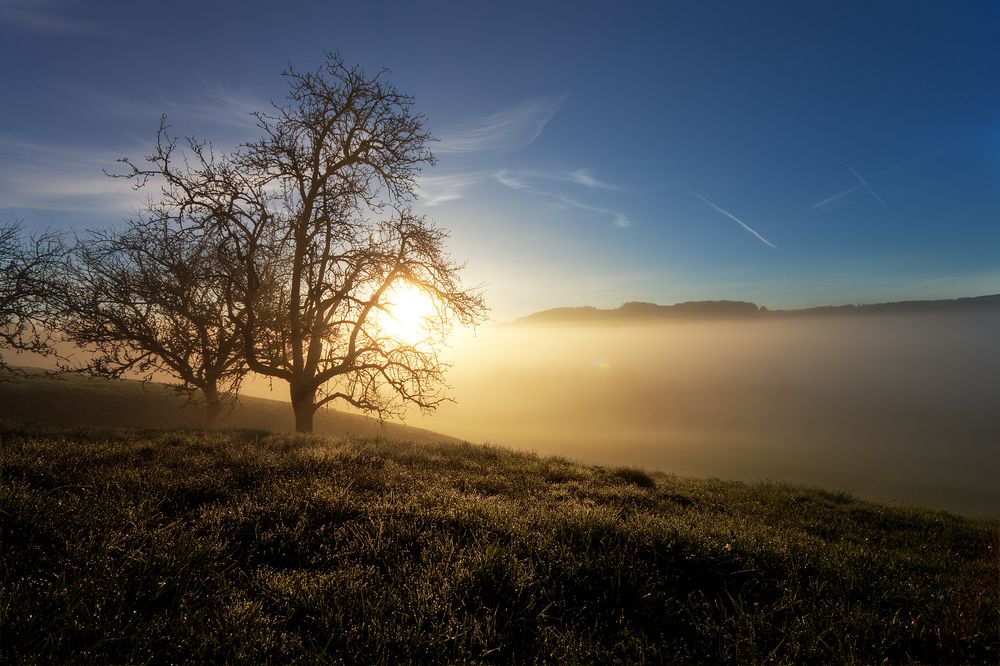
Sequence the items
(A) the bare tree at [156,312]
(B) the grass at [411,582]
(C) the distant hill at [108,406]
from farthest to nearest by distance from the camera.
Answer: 1. (C) the distant hill at [108,406]
2. (A) the bare tree at [156,312]
3. (B) the grass at [411,582]

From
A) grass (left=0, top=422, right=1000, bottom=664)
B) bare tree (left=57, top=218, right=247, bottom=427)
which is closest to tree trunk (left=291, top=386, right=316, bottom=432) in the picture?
bare tree (left=57, top=218, right=247, bottom=427)

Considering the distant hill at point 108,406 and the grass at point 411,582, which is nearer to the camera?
the grass at point 411,582

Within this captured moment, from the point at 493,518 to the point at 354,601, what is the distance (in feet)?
6.85

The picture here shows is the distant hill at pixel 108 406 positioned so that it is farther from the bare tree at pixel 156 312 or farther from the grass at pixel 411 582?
the grass at pixel 411 582

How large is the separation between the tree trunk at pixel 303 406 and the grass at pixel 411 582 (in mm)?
9909

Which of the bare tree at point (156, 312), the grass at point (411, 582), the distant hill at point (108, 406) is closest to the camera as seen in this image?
the grass at point (411, 582)

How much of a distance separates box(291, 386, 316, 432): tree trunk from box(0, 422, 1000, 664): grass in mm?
9909

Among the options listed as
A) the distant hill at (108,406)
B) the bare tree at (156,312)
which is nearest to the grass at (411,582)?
the bare tree at (156,312)

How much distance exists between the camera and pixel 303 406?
16609 millimetres

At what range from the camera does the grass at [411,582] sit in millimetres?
2861

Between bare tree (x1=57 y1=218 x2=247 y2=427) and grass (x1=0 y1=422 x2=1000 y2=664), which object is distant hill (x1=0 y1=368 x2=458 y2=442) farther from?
grass (x1=0 y1=422 x2=1000 y2=664)

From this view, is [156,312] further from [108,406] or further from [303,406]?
[108,406]

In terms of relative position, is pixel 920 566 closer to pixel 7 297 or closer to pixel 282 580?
pixel 282 580

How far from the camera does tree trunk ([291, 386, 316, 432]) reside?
1641 cm
